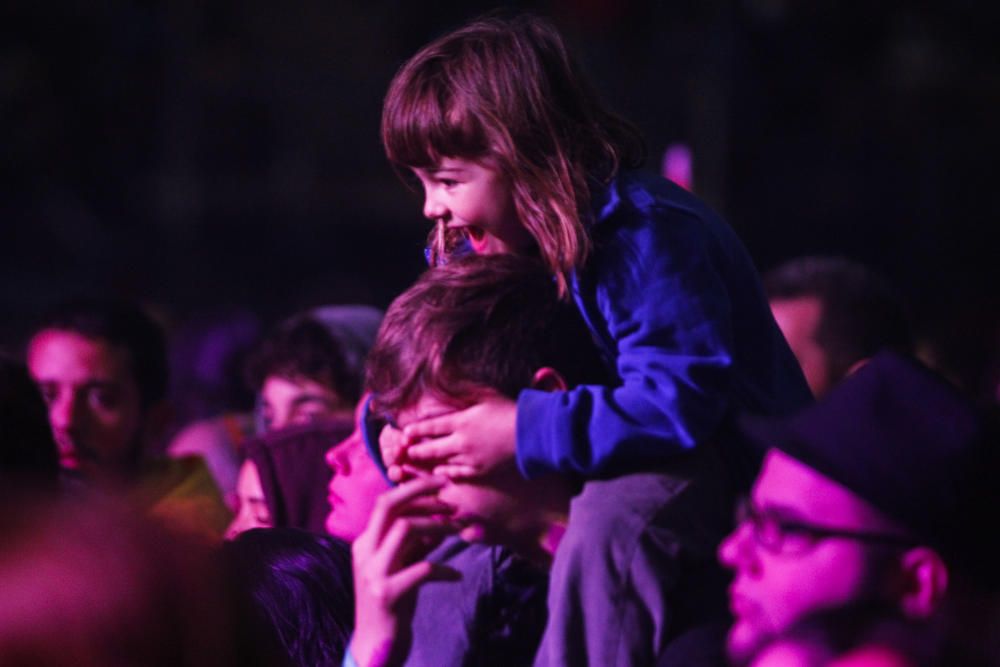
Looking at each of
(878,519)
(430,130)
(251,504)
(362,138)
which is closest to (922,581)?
(878,519)

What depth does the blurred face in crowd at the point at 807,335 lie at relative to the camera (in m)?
3.79

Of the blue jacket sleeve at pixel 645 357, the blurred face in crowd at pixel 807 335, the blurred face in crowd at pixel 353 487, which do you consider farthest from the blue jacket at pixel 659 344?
the blurred face in crowd at pixel 807 335

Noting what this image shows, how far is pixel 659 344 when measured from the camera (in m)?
2.20

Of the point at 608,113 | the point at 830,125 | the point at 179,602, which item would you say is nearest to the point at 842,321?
the point at 608,113

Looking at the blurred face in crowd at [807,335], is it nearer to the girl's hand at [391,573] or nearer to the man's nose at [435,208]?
the man's nose at [435,208]

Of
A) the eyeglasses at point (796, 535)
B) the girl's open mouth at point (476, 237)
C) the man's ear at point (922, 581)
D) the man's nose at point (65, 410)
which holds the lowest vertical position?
the man's nose at point (65, 410)

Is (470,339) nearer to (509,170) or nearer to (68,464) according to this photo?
(509,170)

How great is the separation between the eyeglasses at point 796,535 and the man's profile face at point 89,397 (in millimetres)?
2298

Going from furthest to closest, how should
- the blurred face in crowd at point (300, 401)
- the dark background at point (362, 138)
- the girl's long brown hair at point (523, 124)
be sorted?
the dark background at point (362, 138), the blurred face in crowd at point (300, 401), the girl's long brown hair at point (523, 124)

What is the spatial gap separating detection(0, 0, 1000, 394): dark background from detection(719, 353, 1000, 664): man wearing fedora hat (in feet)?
14.1

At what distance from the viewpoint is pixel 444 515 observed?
2.17 meters

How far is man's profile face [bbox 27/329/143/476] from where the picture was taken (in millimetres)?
3674

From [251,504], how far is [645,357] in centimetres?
143

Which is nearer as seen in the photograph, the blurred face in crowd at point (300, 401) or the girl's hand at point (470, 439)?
the girl's hand at point (470, 439)
